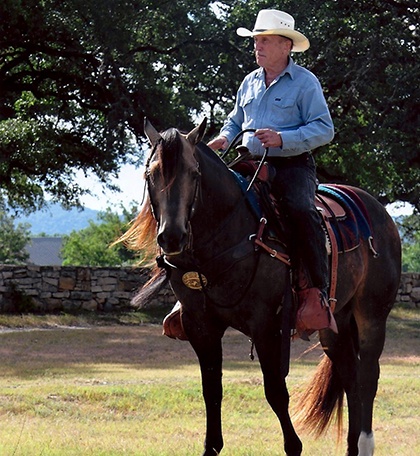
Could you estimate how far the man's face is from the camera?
16.6 feet

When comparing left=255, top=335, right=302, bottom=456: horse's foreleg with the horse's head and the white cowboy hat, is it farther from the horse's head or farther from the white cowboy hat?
the white cowboy hat

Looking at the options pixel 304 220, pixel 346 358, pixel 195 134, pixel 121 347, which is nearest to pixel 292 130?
pixel 304 220

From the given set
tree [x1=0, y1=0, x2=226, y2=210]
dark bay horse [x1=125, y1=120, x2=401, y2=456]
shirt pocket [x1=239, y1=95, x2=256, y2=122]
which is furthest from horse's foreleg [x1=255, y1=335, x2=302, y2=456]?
tree [x1=0, y1=0, x2=226, y2=210]

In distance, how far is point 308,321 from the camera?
4.77 metres

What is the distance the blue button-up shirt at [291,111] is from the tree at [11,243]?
67.8m

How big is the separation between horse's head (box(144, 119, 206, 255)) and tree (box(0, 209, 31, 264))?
68547 millimetres

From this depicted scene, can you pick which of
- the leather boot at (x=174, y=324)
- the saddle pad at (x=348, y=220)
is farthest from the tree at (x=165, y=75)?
the leather boot at (x=174, y=324)

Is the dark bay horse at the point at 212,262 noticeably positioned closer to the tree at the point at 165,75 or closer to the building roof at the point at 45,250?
the tree at the point at 165,75

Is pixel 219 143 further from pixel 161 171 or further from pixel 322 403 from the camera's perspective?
pixel 322 403

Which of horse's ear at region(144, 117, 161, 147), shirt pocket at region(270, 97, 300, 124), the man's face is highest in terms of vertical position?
the man's face

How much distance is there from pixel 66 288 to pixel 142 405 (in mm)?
13885

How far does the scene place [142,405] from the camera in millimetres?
8078

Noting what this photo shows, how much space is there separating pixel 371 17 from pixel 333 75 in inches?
76.7

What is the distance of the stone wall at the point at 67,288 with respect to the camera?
20.8 metres
